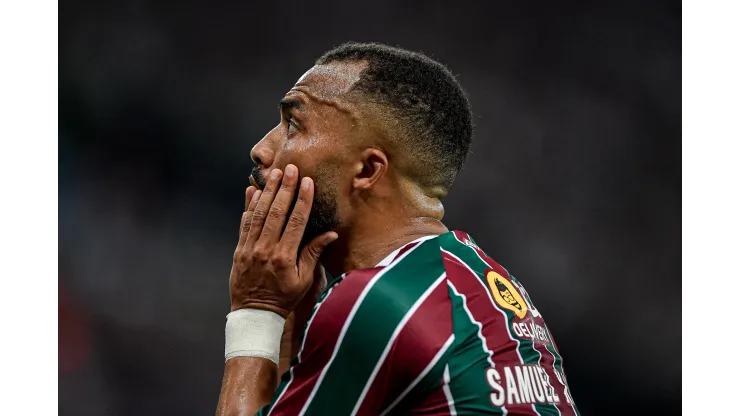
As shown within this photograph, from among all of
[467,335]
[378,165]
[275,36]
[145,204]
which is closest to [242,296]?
[378,165]

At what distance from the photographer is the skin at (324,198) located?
233 centimetres

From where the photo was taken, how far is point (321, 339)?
1.90 m

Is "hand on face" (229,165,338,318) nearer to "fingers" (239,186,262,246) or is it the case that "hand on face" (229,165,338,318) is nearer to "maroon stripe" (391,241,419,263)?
"fingers" (239,186,262,246)

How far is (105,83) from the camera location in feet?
16.0

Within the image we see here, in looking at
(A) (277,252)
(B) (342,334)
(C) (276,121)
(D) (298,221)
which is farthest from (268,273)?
(C) (276,121)

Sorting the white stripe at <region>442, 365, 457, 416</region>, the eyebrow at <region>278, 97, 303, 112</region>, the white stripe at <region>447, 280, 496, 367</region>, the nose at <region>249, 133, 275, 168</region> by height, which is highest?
the eyebrow at <region>278, 97, 303, 112</region>

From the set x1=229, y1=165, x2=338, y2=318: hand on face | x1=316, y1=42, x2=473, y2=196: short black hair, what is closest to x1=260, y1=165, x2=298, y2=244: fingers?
x1=229, y1=165, x2=338, y2=318: hand on face

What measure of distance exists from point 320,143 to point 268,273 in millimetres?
446

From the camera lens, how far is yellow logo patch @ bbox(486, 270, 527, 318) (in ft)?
6.90

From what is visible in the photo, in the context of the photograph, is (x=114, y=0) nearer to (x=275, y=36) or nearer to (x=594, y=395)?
(x=275, y=36)

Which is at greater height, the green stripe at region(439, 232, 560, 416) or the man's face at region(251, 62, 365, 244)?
the man's face at region(251, 62, 365, 244)

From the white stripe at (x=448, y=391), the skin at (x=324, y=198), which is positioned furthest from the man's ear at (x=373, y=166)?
the white stripe at (x=448, y=391)

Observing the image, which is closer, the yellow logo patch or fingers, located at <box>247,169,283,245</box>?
the yellow logo patch

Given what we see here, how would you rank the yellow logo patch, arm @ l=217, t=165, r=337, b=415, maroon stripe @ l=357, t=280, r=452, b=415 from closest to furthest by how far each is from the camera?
maroon stripe @ l=357, t=280, r=452, b=415 < the yellow logo patch < arm @ l=217, t=165, r=337, b=415
